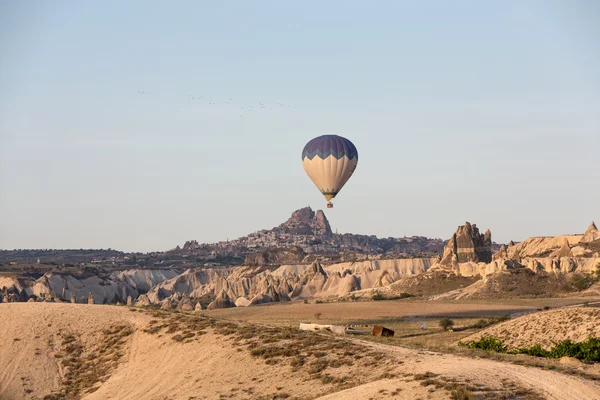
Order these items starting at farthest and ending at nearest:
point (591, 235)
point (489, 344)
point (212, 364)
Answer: point (591, 235) → point (489, 344) → point (212, 364)

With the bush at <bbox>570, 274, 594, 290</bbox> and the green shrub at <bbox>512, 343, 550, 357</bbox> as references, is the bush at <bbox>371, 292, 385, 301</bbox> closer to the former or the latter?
the bush at <bbox>570, 274, 594, 290</bbox>

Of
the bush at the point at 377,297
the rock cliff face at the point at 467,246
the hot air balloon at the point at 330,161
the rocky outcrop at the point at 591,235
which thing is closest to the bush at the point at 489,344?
the hot air balloon at the point at 330,161

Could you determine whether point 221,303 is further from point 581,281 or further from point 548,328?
point 548,328

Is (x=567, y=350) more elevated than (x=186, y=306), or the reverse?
(x=186, y=306)

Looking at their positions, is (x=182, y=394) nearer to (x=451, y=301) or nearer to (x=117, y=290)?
(x=451, y=301)

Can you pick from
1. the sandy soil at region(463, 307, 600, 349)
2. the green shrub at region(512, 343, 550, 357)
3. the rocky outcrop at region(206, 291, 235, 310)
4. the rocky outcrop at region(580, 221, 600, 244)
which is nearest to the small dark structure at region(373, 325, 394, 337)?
the sandy soil at region(463, 307, 600, 349)

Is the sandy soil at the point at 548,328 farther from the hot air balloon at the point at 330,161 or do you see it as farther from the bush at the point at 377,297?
the bush at the point at 377,297

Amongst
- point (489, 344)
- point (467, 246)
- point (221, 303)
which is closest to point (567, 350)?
point (489, 344)
